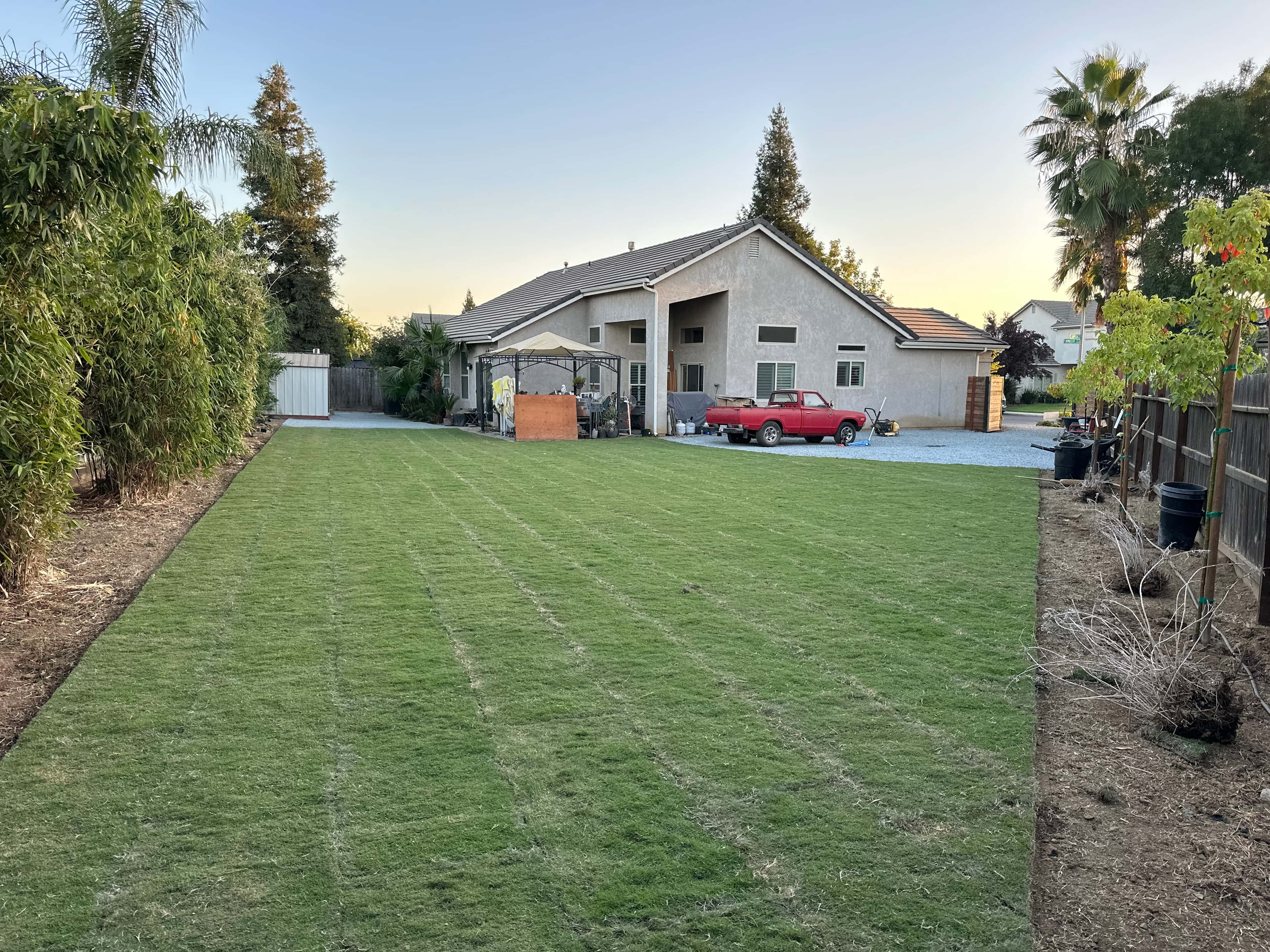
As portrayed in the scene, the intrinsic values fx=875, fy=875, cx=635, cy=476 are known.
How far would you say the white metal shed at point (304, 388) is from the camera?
3009cm

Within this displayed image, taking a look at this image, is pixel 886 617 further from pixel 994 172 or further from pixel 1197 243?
pixel 994 172

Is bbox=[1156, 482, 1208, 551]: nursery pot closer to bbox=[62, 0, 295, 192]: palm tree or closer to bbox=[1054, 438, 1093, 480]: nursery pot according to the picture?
bbox=[1054, 438, 1093, 480]: nursery pot

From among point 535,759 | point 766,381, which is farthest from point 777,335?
point 535,759

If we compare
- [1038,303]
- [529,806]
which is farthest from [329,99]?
[1038,303]

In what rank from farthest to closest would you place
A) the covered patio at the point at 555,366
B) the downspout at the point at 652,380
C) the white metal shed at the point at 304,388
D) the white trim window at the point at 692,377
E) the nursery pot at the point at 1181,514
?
1. the white metal shed at the point at 304,388
2. the white trim window at the point at 692,377
3. the downspout at the point at 652,380
4. the covered patio at the point at 555,366
5. the nursery pot at the point at 1181,514

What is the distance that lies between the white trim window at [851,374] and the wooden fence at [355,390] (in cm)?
1915

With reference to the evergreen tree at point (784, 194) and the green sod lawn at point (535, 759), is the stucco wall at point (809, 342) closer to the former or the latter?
the green sod lawn at point (535, 759)

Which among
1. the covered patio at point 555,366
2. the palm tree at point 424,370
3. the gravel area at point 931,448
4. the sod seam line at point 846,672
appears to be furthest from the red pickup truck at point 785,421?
the sod seam line at point 846,672

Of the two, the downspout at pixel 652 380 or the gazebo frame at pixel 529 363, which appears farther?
the gazebo frame at pixel 529 363

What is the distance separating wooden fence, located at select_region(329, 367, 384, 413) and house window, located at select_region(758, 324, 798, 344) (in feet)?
57.9

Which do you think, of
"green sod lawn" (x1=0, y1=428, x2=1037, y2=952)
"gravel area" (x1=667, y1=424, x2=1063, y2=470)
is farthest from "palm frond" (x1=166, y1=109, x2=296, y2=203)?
"gravel area" (x1=667, y1=424, x2=1063, y2=470)

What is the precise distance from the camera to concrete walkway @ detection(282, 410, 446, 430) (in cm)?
2617

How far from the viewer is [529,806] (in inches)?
138

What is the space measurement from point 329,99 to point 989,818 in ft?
78.7
